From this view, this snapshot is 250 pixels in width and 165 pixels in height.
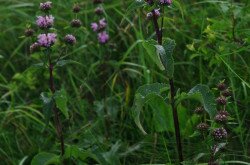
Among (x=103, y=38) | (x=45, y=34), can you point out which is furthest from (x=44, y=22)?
(x=103, y=38)

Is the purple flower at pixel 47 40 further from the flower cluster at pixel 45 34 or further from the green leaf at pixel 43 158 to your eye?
the green leaf at pixel 43 158

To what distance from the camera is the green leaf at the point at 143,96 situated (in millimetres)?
1608

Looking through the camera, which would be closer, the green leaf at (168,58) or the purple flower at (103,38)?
the green leaf at (168,58)

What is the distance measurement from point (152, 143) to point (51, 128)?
1.84 feet

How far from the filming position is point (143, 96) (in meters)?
1.68

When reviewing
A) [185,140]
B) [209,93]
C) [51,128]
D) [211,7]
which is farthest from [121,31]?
[209,93]

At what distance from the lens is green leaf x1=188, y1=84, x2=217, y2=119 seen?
1629 mm

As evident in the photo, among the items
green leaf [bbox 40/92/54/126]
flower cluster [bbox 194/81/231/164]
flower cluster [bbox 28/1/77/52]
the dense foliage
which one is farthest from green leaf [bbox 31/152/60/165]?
flower cluster [bbox 194/81/231/164]

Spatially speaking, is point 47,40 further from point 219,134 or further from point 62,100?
point 219,134

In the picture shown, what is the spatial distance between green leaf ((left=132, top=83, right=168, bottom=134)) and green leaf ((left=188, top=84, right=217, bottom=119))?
4.1 inches

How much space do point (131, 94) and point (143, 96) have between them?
0.88 m

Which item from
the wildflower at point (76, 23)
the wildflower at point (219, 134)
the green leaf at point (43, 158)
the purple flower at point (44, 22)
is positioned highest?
the purple flower at point (44, 22)

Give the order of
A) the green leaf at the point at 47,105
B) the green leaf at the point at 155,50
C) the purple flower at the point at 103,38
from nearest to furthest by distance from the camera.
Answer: the green leaf at the point at 155,50 → the green leaf at the point at 47,105 → the purple flower at the point at 103,38

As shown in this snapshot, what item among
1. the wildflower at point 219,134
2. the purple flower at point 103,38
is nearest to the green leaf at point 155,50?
the wildflower at point 219,134
